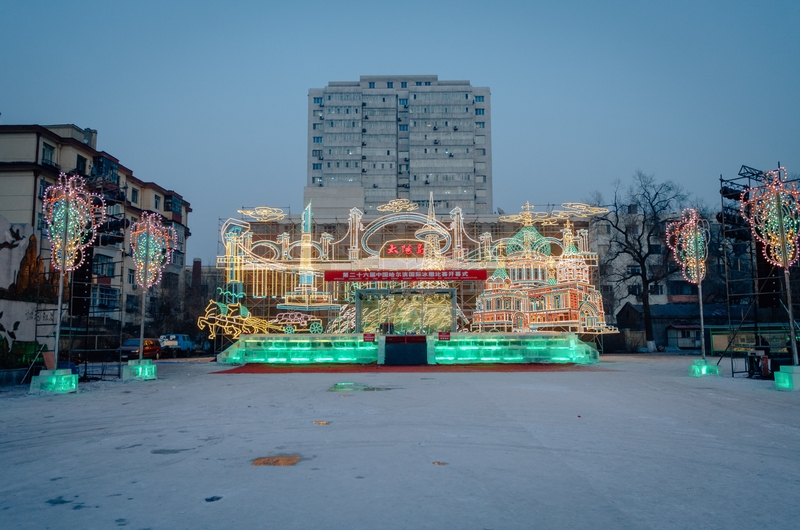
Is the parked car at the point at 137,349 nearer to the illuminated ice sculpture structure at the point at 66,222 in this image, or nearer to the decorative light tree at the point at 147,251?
the decorative light tree at the point at 147,251

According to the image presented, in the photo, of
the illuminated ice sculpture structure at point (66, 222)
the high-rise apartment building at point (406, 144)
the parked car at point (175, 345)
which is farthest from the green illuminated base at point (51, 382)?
the high-rise apartment building at point (406, 144)

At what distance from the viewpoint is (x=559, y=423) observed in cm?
943

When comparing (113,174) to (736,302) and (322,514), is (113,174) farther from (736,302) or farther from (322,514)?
(736,302)

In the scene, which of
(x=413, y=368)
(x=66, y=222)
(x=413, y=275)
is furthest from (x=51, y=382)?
(x=413, y=275)

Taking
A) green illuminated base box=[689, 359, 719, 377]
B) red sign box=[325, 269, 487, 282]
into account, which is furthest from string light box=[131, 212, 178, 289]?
green illuminated base box=[689, 359, 719, 377]

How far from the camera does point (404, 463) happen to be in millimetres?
6660

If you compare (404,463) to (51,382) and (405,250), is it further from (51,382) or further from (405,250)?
(405,250)

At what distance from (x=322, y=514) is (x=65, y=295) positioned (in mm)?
18087

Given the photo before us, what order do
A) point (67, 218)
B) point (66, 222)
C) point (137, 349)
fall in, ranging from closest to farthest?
point (66, 222), point (67, 218), point (137, 349)

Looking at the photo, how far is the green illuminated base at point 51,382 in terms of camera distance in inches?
580

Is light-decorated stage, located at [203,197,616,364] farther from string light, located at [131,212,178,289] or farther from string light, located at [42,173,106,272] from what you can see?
string light, located at [42,173,106,272]

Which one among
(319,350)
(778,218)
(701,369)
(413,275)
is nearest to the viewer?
(778,218)

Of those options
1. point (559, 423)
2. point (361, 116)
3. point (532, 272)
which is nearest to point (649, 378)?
point (559, 423)

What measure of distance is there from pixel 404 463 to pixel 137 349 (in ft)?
94.7
